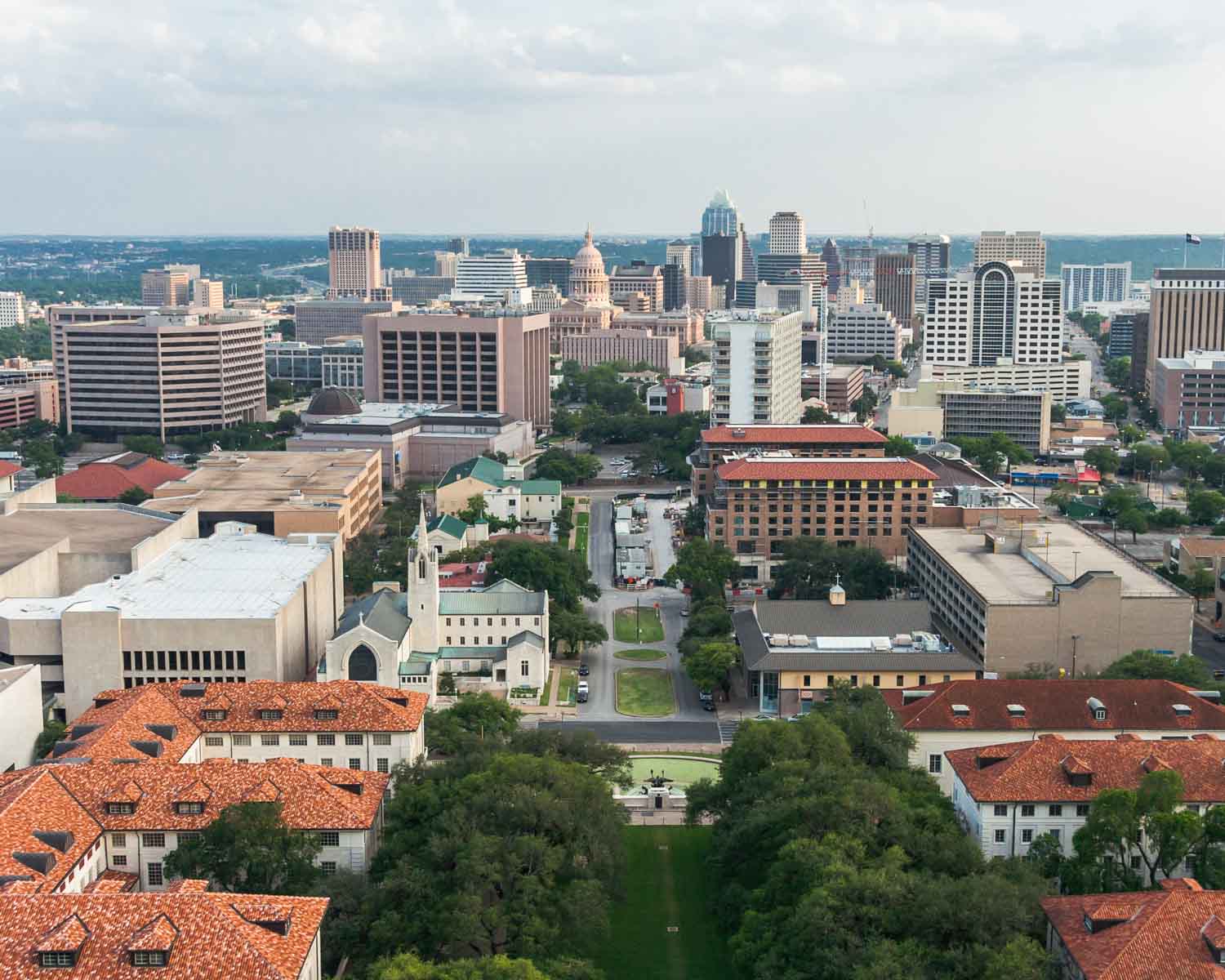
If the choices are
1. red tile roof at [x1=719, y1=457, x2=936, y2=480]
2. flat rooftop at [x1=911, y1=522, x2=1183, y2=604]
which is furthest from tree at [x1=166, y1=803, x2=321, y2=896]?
red tile roof at [x1=719, y1=457, x2=936, y2=480]

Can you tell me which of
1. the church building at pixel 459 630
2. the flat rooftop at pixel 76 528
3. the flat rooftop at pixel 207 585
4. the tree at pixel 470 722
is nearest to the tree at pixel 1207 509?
the church building at pixel 459 630

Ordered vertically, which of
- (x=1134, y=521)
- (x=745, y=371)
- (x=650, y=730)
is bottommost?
(x=650, y=730)

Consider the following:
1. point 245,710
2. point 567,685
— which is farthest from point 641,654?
point 245,710

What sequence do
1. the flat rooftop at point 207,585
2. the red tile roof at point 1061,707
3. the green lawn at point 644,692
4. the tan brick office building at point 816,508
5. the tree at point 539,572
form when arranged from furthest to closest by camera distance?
the tan brick office building at point 816,508
the tree at point 539,572
the green lawn at point 644,692
the flat rooftop at point 207,585
the red tile roof at point 1061,707

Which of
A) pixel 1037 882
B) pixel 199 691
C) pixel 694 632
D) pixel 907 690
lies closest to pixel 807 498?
pixel 694 632

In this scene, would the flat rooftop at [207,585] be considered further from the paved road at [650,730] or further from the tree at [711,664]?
the tree at [711,664]

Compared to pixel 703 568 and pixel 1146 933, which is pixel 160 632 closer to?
pixel 703 568

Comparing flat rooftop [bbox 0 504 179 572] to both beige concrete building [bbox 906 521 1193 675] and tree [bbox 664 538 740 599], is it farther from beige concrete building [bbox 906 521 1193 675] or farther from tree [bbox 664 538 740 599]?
beige concrete building [bbox 906 521 1193 675]
